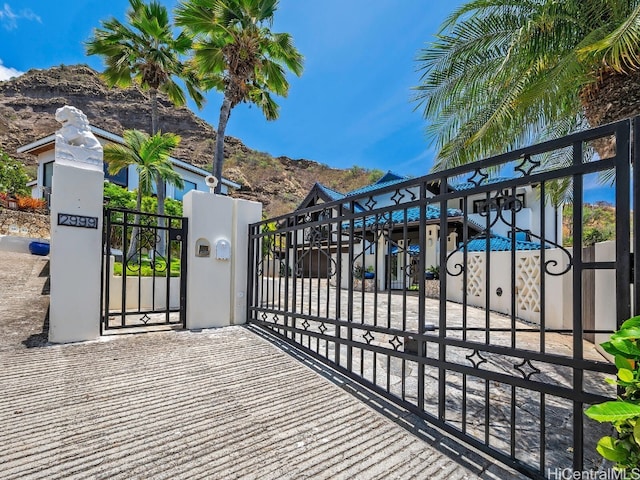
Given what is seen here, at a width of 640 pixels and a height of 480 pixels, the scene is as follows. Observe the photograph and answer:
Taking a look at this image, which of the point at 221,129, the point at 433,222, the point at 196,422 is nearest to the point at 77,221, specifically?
the point at 196,422

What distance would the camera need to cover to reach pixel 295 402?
277 cm

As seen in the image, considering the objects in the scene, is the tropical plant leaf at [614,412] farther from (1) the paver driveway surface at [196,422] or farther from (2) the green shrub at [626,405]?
(1) the paver driveway surface at [196,422]

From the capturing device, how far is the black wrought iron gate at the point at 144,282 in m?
4.64

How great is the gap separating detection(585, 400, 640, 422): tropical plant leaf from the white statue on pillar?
5563 mm

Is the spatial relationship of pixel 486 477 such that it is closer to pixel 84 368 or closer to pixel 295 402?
pixel 295 402

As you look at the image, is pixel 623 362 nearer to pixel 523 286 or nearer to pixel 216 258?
pixel 216 258

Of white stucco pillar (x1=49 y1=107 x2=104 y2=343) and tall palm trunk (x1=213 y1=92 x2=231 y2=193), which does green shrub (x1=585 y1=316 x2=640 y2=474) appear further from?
tall palm trunk (x1=213 y1=92 x2=231 y2=193)

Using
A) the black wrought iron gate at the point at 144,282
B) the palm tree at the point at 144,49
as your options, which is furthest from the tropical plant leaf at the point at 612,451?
the palm tree at the point at 144,49

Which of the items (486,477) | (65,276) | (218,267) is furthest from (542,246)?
(65,276)

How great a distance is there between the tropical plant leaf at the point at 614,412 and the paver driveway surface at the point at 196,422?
43.0 inches

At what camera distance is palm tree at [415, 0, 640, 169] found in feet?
13.1

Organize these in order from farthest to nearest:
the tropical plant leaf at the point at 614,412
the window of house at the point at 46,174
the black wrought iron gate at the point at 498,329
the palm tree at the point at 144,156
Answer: the window of house at the point at 46,174, the palm tree at the point at 144,156, the black wrought iron gate at the point at 498,329, the tropical plant leaf at the point at 614,412

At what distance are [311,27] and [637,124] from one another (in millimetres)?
10169

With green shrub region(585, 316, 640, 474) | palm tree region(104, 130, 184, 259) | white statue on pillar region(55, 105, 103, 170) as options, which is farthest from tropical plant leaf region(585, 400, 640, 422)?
palm tree region(104, 130, 184, 259)
